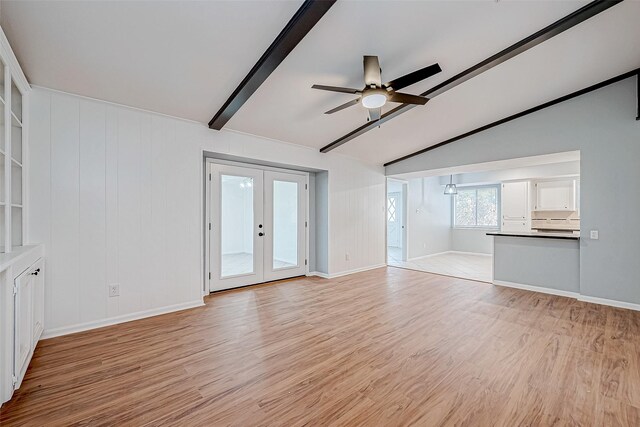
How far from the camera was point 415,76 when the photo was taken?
8.00 feet

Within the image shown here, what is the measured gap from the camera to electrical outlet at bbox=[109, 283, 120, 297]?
3096 millimetres

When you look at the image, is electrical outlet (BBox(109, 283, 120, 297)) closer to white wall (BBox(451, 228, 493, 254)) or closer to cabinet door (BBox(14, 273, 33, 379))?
cabinet door (BBox(14, 273, 33, 379))

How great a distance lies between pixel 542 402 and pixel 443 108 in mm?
3755

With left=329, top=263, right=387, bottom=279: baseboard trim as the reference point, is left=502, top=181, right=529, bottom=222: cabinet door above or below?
above

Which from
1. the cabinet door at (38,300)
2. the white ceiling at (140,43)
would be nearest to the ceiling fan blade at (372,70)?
the white ceiling at (140,43)

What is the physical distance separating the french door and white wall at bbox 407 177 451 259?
3677 mm

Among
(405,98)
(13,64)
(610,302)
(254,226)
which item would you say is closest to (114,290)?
(254,226)

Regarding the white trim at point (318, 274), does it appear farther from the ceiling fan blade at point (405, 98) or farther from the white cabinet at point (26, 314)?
the white cabinet at point (26, 314)

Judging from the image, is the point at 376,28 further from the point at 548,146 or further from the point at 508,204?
the point at 508,204

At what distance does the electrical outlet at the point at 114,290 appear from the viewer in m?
3.10

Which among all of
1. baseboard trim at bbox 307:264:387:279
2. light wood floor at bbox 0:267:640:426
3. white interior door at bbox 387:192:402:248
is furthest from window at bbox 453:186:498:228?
light wood floor at bbox 0:267:640:426

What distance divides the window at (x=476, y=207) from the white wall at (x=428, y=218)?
0.32 meters

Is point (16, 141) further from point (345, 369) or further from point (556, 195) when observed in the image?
point (556, 195)

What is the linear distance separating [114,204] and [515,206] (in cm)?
871
